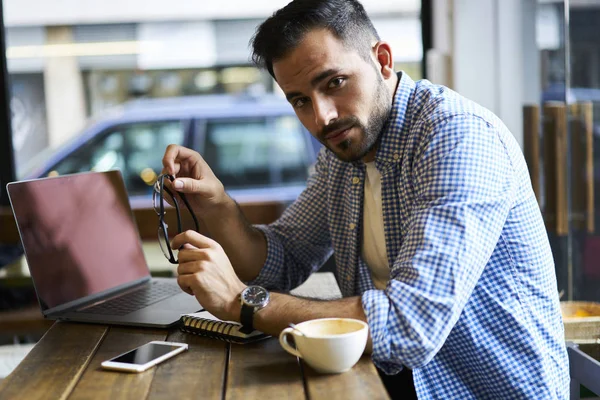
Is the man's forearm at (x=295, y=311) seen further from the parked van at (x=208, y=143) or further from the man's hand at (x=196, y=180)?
the parked van at (x=208, y=143)

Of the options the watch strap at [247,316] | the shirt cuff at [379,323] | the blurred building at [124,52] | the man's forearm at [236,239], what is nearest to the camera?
the shirt cuff at [379,323]

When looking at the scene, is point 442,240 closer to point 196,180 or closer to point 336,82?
point 336,82

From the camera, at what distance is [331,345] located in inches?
42.8

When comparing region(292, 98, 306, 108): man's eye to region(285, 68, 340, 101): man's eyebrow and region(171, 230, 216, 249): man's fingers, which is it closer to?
region(285, 68, 340, 101): man's eyebrow

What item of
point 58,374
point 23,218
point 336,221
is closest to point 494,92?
point 336,221

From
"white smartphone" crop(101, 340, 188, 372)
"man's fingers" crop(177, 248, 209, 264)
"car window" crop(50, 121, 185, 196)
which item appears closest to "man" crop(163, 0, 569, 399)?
"man's fingers" crop(177, 248, 209, 264)

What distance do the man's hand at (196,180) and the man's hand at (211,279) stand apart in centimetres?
34

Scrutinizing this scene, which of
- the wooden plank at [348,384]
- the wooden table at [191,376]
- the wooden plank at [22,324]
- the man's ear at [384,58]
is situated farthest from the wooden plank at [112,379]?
the wooden plank at [22,324]

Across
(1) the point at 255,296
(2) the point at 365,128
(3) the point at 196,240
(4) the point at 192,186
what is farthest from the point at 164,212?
(2) the point at 365,128

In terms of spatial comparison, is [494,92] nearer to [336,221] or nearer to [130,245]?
[336,221]

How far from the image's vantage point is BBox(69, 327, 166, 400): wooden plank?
109cm

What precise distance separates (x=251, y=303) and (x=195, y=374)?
0.59 feet

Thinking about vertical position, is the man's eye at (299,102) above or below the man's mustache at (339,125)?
above

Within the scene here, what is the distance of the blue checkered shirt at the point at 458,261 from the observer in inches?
46.9
